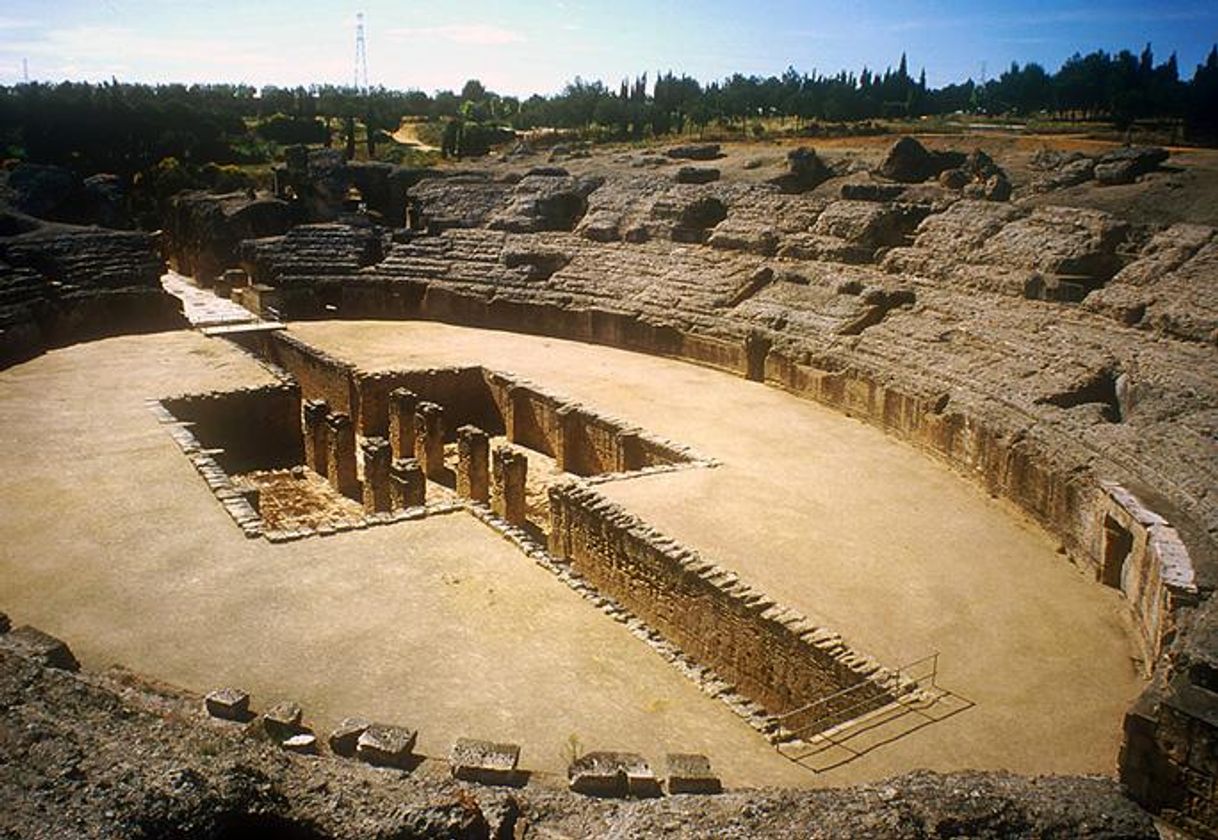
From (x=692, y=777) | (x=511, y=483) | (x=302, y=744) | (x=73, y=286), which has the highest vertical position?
(x=73, y=286)

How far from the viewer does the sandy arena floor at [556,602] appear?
8.23 meters

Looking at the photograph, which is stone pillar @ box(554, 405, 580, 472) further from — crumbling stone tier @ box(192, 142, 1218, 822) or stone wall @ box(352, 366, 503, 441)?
stone wall @ box(352, 366, 503, 441)

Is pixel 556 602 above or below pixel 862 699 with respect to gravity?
above

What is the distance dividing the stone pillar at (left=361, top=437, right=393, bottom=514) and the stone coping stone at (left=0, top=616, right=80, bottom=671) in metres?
6.24

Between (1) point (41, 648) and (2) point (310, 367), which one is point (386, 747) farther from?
(2) point (310, 367)

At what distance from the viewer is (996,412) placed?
573 inches

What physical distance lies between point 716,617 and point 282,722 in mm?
4724

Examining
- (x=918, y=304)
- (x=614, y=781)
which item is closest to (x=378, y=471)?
(x=614, y=781)

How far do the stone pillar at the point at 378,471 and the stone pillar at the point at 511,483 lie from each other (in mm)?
1642

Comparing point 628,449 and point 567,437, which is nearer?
point 628,449

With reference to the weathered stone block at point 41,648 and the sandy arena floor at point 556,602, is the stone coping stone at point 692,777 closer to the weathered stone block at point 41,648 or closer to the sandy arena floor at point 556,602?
the sandy arena floor at point 556,602

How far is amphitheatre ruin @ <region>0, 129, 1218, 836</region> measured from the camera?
6785 millimetres

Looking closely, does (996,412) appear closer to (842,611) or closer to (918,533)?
(918,533)

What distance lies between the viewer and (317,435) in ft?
55.2
